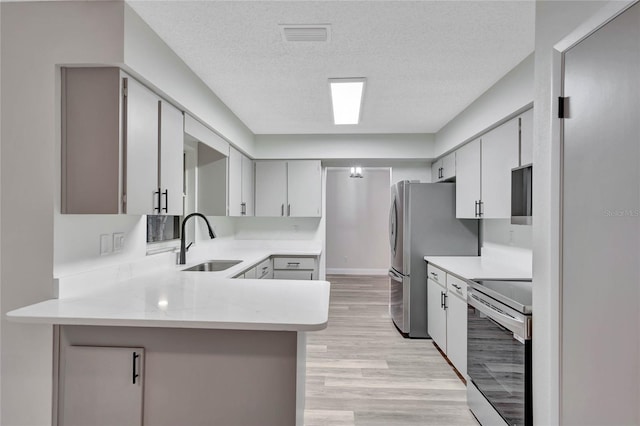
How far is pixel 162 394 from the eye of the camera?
1589 millimetres

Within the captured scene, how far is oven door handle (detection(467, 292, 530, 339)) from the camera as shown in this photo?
1.77 metres

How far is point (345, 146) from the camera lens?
15.5ft

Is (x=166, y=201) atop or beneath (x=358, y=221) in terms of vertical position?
atop

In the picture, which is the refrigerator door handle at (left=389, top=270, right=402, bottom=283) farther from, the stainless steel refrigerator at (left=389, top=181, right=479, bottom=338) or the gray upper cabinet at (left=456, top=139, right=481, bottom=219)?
the gray upper cabinet at (left=456, top=139, right=481, bottom=219)

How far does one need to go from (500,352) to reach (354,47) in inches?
78.7

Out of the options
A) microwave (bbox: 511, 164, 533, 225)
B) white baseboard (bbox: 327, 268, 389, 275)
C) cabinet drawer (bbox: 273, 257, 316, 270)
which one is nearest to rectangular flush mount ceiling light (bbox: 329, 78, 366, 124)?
microwave (bbox: 511, 164, 533, 225)

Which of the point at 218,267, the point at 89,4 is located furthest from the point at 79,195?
the point at 218,267

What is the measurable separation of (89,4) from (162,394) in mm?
1912

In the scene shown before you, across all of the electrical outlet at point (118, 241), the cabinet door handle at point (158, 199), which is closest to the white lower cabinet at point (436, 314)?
the cabinet door handle at point (158, 199)

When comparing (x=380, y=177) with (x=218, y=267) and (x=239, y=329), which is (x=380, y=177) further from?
(x=239, y=329)

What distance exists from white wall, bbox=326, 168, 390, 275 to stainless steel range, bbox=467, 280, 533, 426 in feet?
18.6

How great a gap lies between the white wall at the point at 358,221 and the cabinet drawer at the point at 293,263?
3708mm

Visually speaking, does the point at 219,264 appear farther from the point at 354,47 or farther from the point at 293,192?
the point at 354,47

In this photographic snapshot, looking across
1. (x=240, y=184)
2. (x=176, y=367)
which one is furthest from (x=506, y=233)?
(x=176, y=367)
